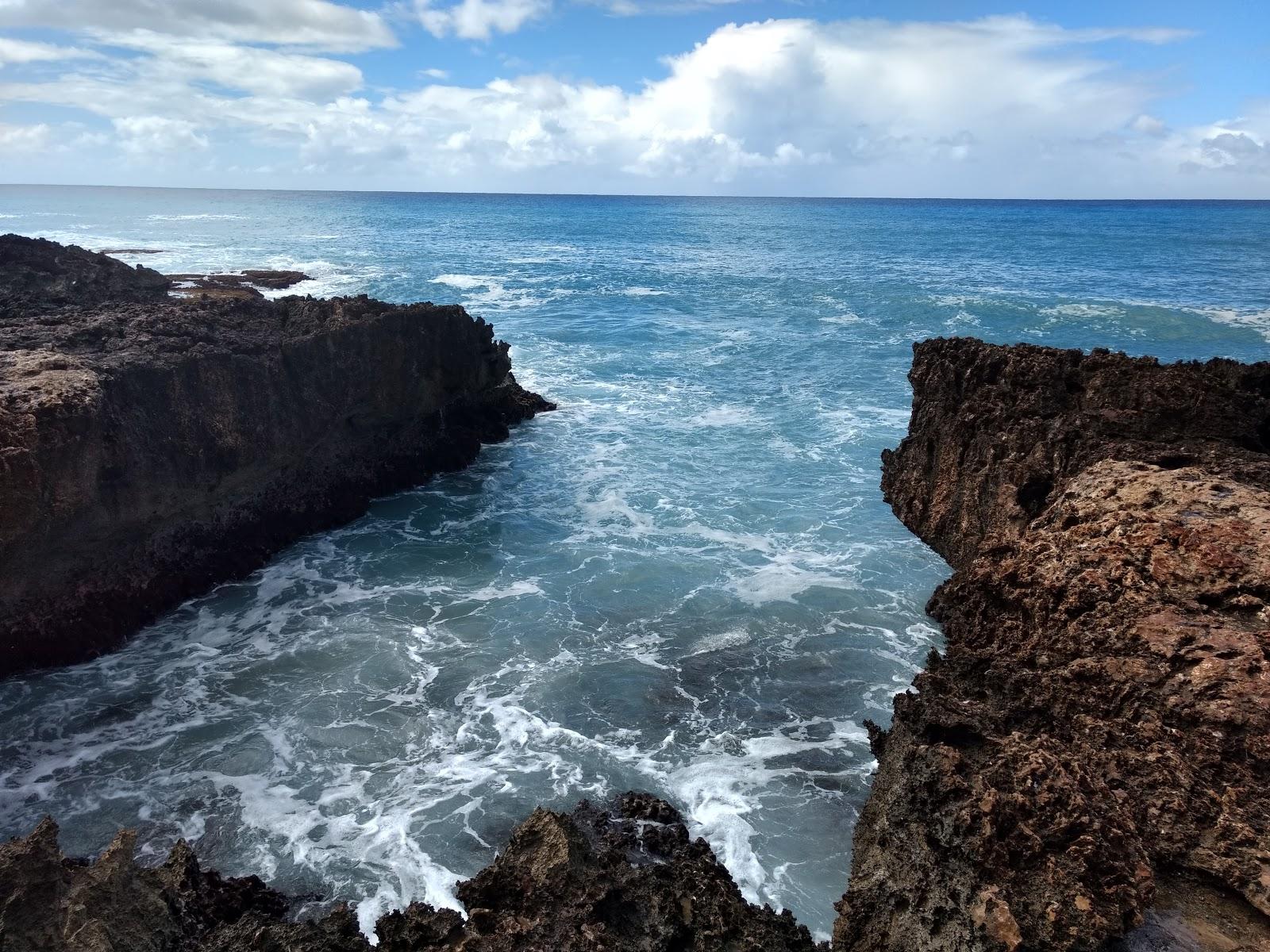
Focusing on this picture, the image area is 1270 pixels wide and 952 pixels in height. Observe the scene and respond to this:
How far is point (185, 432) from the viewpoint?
17578 millimetres

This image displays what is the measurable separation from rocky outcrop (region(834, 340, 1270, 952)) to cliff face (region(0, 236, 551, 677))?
1434cm

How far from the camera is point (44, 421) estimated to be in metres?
14.5

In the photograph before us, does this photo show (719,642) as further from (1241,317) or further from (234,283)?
(1241,317)

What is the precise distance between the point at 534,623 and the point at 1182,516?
1151cm

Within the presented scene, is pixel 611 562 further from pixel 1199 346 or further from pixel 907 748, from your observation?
pixel 1199 346

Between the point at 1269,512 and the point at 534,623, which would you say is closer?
the point at 1269,512

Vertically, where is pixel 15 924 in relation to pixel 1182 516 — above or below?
below

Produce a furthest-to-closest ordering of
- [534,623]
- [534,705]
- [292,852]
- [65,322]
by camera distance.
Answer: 1. [65,322]
2. [534,623]
3. [534,705]
4. [292,852]

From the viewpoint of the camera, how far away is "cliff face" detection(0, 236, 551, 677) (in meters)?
14.6

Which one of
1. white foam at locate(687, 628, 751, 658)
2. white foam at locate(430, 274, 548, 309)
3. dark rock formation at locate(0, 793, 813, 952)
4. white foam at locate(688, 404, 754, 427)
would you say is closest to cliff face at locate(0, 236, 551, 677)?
white foam at locate(688, 404, 754, 427)

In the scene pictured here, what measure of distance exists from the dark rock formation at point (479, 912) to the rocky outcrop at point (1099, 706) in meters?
1.26

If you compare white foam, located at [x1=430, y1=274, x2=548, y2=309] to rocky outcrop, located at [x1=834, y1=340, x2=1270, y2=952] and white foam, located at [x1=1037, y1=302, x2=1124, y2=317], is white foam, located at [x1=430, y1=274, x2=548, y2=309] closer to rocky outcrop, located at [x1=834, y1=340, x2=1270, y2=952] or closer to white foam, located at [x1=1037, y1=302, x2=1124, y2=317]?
white foam, located at [x1=1037, y1=302, x2=1124, y2=317]

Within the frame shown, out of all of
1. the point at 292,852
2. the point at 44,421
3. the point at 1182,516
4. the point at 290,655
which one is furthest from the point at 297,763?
the point at 1182,516

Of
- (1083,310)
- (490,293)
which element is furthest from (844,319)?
(490,293)
